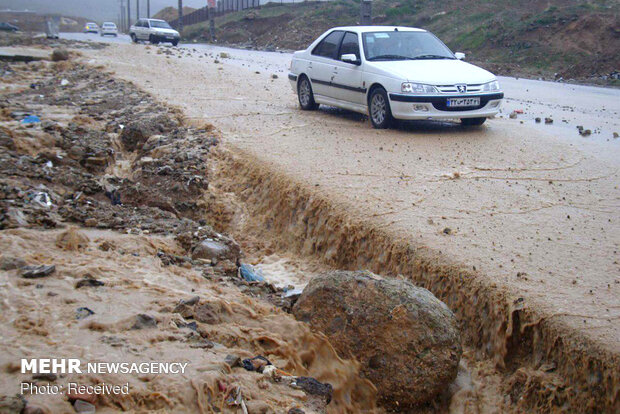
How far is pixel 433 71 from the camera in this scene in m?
10.4

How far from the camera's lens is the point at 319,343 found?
4.68m

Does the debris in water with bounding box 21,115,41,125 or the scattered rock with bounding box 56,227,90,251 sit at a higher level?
the debris in water with bounding box 21,115,41,125

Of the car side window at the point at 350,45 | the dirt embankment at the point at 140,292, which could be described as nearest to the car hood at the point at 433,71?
the car side window at the point at 350,45

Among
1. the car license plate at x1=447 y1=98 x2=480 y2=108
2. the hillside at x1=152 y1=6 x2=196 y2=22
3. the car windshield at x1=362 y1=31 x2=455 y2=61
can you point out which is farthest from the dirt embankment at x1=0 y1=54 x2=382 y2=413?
the hillside at x1=152 y1=6 x2=196 y2=22

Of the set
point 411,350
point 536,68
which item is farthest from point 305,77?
point 536,68

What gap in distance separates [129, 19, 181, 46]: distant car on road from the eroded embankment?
3597cm

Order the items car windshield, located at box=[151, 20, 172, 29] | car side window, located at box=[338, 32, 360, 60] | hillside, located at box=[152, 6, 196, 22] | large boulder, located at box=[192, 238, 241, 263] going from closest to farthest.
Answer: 1. large boulder, located at box=[192, 238, 241, 263]
2. car side window, located at box=[338, 32, 360, 60]
3. car windshield, located at box=[151, 20, 172, 29]
4. hillside, located at box=[152, 6, 196, 22]

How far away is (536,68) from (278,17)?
33787mm

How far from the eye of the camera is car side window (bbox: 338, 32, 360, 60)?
11.3m

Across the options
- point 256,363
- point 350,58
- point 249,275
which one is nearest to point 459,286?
point 256,363

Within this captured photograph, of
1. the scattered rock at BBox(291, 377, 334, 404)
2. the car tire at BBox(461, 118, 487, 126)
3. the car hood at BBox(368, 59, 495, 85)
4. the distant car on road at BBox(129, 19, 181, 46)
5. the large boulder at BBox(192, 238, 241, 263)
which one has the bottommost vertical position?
the scattered rock at BBox(291, 377, 334, 404)

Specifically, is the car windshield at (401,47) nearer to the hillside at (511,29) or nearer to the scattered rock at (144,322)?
the scattered rock at (144,322)

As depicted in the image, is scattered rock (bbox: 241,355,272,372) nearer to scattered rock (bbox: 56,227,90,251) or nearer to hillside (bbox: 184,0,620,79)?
scattered rock (bbox: 56,227,90,251)

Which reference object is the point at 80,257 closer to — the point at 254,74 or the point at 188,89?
the point at 188,89
